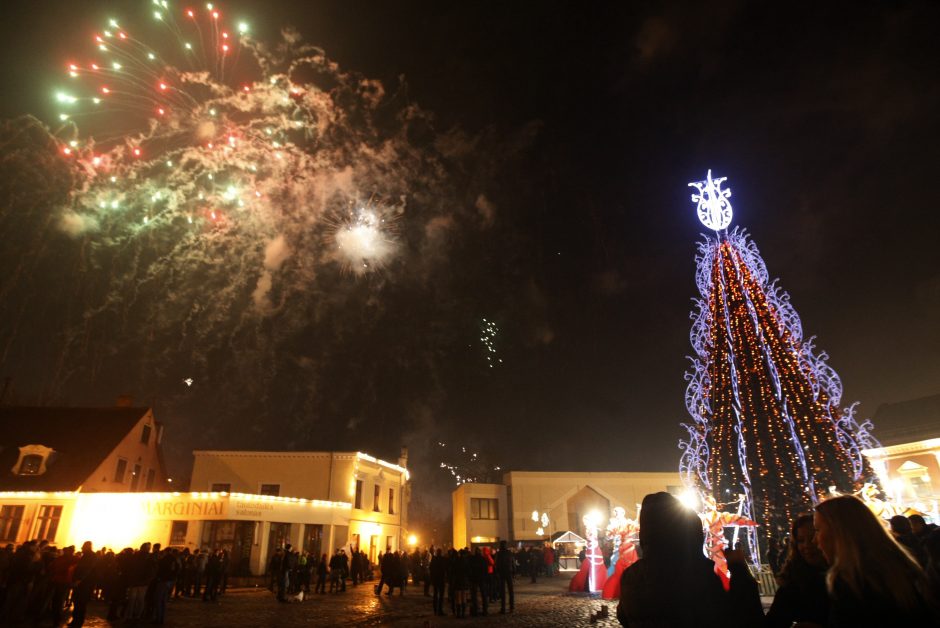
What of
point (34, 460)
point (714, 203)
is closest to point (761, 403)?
point (714, 203)

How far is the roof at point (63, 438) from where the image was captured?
26.0m

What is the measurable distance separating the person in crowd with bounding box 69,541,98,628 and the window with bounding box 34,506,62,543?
16.9 m

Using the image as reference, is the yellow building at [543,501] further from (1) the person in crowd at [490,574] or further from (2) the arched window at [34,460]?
(2) the arched window at [34,460]

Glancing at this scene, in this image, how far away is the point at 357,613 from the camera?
558 inches

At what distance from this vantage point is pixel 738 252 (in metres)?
21.3

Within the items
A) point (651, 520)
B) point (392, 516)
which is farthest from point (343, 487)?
point (651, 520)

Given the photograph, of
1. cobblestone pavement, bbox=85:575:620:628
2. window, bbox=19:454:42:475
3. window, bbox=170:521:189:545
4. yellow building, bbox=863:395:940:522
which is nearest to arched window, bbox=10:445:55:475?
window, bbox=19:454:42:475

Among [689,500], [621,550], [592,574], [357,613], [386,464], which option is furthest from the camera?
[386,464]

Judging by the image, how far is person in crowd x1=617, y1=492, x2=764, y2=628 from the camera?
7.77 feet

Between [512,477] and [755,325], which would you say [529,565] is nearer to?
[512,477]

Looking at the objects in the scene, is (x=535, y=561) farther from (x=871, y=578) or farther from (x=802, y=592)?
(x=871, y=578)

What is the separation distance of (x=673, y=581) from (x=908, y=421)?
5362 cm

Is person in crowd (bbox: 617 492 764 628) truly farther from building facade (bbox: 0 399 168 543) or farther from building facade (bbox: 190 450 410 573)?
building facade (bbox: 0 399 168 543)

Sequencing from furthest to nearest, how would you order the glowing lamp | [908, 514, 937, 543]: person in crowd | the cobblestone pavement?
the cobblestone pavement < [908, 514, 937, 543]: person in crowd < the glowing lamp
